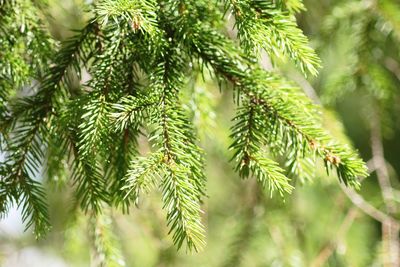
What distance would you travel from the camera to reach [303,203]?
1.99 metres

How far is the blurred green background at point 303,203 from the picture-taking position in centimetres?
139

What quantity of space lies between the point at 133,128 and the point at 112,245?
0.37 metres

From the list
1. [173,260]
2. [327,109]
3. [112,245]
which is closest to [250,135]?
[112,245]

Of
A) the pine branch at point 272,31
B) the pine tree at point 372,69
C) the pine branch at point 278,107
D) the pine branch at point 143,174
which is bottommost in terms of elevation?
the pine branch at point 143,174

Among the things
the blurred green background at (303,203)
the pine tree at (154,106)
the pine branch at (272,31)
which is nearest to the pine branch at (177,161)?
the pine tree at (154,106)

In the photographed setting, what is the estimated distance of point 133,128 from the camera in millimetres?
752

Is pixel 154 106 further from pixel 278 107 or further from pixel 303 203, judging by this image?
pixel 303 203

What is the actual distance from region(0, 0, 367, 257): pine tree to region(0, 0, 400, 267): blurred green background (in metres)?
0.23

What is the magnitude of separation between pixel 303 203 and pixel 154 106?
4.61 feet

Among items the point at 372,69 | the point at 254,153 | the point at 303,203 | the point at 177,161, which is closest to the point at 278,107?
the point at 254,153

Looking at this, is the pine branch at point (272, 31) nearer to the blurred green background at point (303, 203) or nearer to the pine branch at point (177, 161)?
the pine branch at point (177, 161)

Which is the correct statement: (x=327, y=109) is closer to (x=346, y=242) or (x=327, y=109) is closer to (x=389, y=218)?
(x=389, y=218)

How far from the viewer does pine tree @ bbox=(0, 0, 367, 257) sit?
677mm

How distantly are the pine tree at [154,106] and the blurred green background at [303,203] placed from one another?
23 cm
